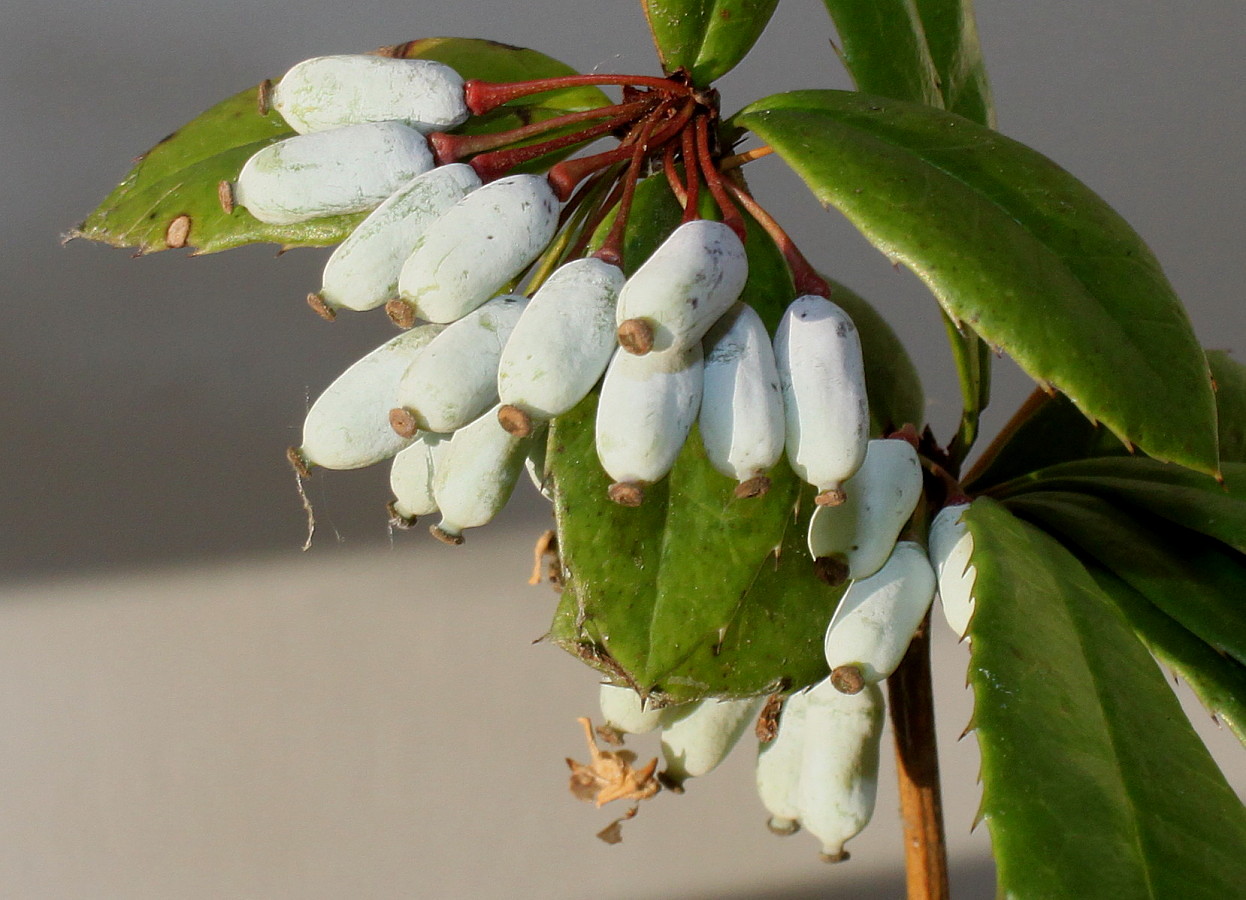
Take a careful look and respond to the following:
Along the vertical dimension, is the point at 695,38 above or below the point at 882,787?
above

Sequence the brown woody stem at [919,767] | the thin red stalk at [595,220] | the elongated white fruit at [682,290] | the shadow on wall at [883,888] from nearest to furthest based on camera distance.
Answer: the elongated white fruit at [682,290], the thin red stalk at [595,220], the brown woody stem at [919,767], the shadow on wall at [883,888]

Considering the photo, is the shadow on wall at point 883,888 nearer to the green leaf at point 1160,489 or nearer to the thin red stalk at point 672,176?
the green leaf at point 1160,489

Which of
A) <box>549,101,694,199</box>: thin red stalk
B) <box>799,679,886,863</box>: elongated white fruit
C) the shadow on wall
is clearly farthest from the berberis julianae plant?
the shadow on wall

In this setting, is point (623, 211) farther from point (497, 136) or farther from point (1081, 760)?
point (1081, 760)

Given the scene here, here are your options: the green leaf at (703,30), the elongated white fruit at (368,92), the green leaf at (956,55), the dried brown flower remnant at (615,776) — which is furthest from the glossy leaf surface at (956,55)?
the dried brown flower remnant at (615,776)

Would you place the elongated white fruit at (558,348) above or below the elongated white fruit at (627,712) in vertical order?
above

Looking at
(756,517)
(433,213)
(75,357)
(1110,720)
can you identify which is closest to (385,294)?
(433,213)

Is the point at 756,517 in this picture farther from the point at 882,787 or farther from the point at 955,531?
the point at 882,787

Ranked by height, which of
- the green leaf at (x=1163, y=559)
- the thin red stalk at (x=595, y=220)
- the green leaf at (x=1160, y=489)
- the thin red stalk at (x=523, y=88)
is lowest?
the green leaf at (x=1163, y=559)
